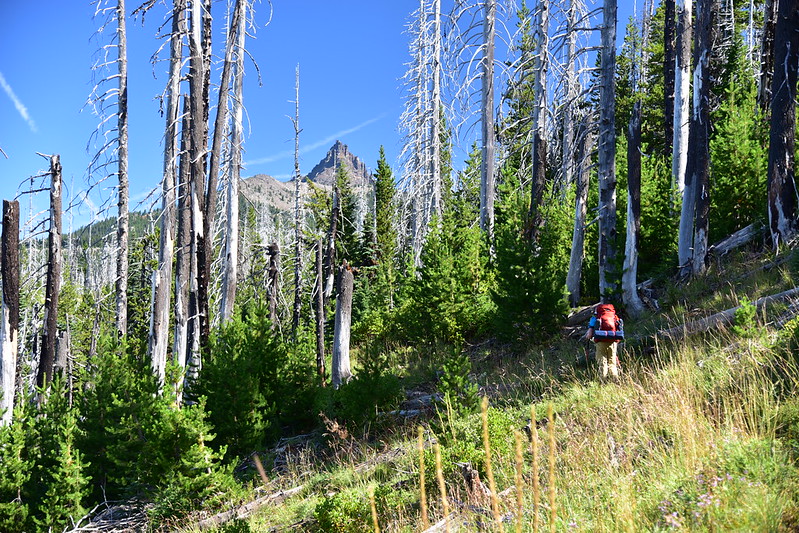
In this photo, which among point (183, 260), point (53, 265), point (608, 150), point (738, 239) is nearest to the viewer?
point (608, 150)

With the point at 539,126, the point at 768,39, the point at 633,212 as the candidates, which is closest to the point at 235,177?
the point at 539,126

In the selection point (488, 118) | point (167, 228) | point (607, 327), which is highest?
point (488, 118)

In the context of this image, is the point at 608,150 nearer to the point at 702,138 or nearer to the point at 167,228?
the point at 702,138

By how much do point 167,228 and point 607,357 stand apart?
30.0 feet

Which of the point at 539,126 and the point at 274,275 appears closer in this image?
the point at 539,126

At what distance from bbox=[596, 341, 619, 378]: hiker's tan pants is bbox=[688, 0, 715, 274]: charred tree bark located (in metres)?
5.26

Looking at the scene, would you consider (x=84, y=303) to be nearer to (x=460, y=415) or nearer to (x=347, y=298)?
(x=347, y=298)

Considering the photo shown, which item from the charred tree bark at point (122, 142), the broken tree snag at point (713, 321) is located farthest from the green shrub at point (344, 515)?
the charred tree bark at point (122, 142)

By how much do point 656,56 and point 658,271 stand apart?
18.4 meters

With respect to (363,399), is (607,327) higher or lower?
higher

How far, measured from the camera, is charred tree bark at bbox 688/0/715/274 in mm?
10531

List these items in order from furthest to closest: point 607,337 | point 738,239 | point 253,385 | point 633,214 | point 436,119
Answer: point 436,119, point 738,239, point 633,214, point 253,385, point 607,337

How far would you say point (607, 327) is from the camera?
6.91 meters

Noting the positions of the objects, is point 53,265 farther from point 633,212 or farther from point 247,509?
point 633,212
